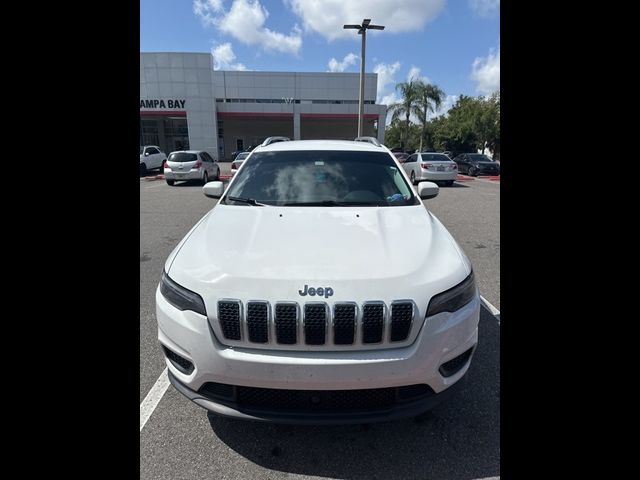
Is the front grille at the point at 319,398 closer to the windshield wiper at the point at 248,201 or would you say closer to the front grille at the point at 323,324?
the front grille at the point at 323,324

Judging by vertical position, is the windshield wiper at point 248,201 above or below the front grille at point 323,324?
above

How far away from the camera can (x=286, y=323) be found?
1541mm

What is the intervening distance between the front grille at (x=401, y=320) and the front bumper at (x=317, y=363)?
6 cm

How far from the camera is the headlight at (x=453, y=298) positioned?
64.2 inches

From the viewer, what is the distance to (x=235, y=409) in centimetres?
161

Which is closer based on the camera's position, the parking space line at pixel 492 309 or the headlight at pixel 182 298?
the headlight at pixel 182 298

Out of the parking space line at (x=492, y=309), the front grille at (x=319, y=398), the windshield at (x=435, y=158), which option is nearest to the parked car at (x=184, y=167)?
the windshield at (x=435, y=158)

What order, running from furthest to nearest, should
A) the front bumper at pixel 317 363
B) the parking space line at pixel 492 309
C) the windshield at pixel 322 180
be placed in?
the parking space line at pixel 492 309 < the windshield at pixel 322 180 < the front bumper at pixel 317 363

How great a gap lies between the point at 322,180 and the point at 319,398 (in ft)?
6.24

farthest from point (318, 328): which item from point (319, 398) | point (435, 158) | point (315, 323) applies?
point (435, 158)

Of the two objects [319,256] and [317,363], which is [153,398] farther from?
[319,256]
